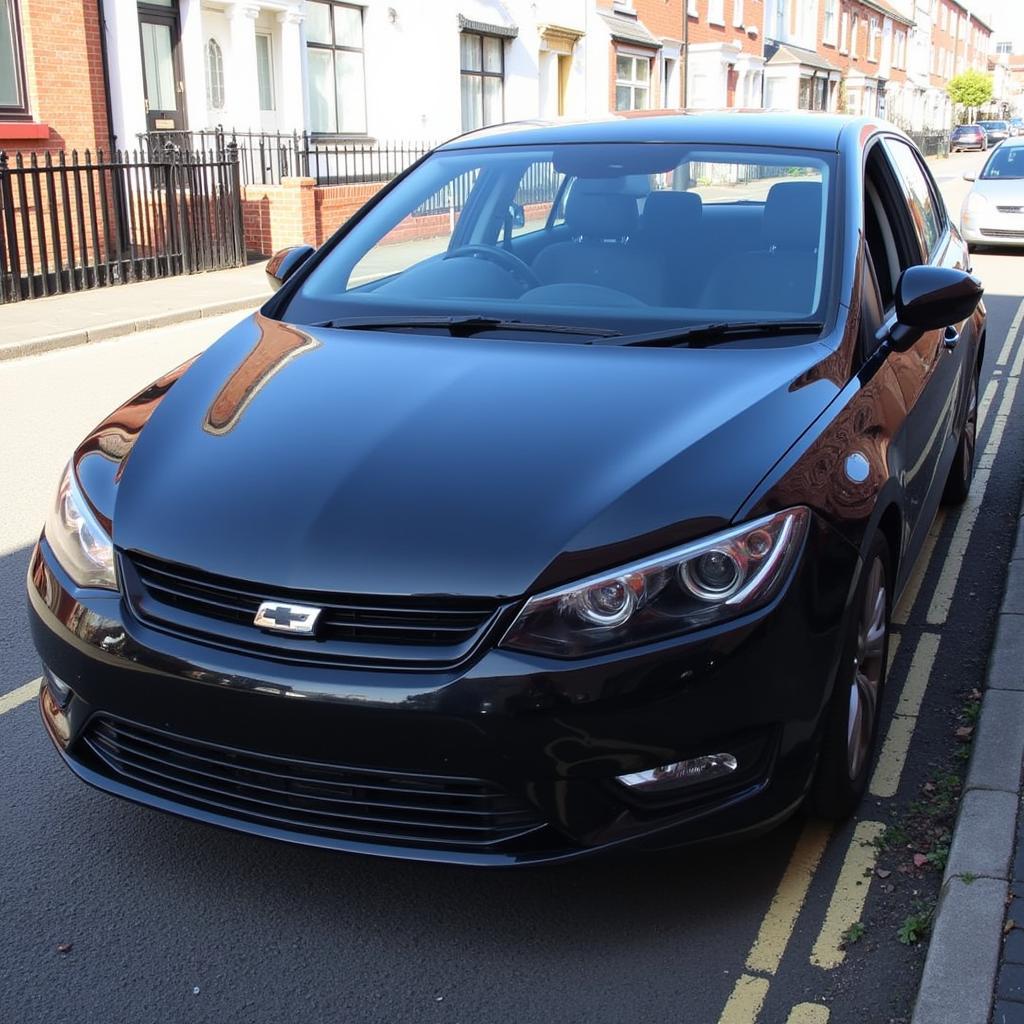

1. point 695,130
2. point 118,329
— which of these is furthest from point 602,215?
point 118,329

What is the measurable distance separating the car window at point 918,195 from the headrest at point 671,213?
95cm

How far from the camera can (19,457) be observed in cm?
701

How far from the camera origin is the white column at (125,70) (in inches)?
616

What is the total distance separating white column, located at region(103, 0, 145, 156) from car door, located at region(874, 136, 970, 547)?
1281cm

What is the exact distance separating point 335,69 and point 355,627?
20.8 m

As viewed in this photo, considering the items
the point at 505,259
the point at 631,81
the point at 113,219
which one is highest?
the point at 631,81

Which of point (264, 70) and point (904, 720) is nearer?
point (904, 720)

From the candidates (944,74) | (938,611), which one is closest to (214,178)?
(938,611)

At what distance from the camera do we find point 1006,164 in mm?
18922

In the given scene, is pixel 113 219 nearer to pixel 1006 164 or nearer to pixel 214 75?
pixel 214 75

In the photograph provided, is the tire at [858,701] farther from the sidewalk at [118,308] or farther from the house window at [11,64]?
the house window at [11,64]

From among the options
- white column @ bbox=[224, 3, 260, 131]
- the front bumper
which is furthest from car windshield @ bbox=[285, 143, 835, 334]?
white column @ bbox=[224, 3, 260, 131]

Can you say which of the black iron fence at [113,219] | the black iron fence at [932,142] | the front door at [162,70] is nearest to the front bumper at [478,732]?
the black iron fence at [113,219]

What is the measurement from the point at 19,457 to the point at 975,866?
18.5ft
